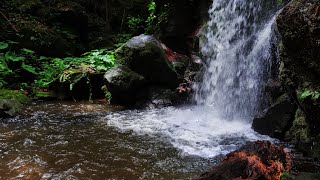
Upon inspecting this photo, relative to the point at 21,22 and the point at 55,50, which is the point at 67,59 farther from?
the point at 21,22

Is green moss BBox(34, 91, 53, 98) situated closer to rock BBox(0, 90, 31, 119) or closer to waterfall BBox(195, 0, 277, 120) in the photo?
rock BBox(0, 90, 31, 119)

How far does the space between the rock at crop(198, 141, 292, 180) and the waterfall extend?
3698mm

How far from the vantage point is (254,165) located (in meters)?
3.58

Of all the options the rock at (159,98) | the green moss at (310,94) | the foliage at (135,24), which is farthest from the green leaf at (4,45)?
the green moss at (310,94)

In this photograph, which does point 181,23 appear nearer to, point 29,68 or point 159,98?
point 159,98

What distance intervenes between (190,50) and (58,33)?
5.73m

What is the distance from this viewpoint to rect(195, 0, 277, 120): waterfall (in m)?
7.93

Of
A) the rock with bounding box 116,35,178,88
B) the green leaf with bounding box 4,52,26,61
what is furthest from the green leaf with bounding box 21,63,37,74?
the rock with bounding box 116,35,178,88

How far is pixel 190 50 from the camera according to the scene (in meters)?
11.4

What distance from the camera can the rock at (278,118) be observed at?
6.20 metres

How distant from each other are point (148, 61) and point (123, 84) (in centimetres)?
103

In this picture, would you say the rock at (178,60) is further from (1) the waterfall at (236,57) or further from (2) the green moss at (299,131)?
(2) the green moss at (299,131)

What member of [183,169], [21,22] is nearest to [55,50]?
[21,22]

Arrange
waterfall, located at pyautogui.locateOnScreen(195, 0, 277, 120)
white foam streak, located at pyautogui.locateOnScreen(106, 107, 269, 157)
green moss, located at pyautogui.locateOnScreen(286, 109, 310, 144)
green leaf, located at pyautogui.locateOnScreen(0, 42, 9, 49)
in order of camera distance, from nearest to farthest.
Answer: green moss, located at pyautogui.locateOnScreen(286, 109, 310, 144) < white foam streak, located at pyautogui.locateOnScreen(106, 107, 269, 157) < waterfall, located at pyautogui.locateOnScreen(195, 0, 277, 120) < green leaf, located at pyautogui.locateOnScreen(0, 42, 9, 49)
